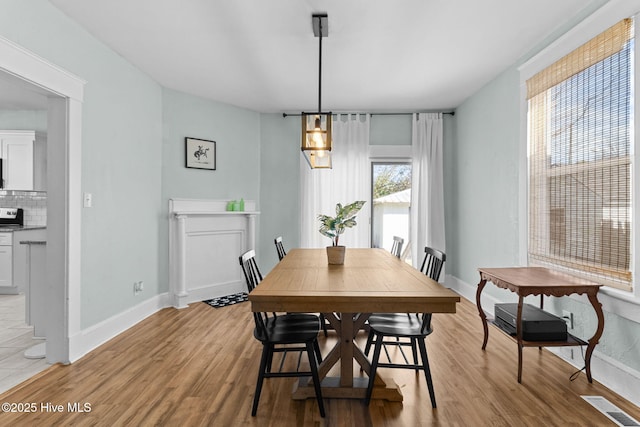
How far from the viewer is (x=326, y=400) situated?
7.20 ft

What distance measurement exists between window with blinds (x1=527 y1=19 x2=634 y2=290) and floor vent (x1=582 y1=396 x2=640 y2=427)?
72cm

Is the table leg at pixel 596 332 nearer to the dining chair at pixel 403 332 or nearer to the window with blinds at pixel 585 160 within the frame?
the window with blinds at pixel 585 160

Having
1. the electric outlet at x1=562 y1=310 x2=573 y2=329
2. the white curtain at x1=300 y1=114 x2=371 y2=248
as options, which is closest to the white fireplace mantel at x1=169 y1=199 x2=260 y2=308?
the white curtain at x1=300 y1=114 x2=371 y2=248

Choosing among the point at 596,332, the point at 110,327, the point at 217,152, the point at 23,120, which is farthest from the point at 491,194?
the point at 23,120

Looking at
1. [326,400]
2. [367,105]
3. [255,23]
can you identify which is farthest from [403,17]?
[326,400]

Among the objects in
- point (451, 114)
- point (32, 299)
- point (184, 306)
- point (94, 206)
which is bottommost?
point (184, 306)

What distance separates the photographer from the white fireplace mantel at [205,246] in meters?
4.41

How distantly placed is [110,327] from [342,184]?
11.0 feet

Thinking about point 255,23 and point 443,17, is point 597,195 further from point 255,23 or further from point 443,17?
point 255,23

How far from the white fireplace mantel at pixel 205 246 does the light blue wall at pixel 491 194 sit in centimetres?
289

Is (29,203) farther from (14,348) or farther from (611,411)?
(611,411)

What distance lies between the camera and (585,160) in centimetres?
263

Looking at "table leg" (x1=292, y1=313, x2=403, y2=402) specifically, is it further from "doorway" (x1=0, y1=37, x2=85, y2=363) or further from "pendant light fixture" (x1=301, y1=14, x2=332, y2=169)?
"doorway" (x1=0, y1=37, x2=85, y2=363)

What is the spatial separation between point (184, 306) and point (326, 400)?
2.74 metres
